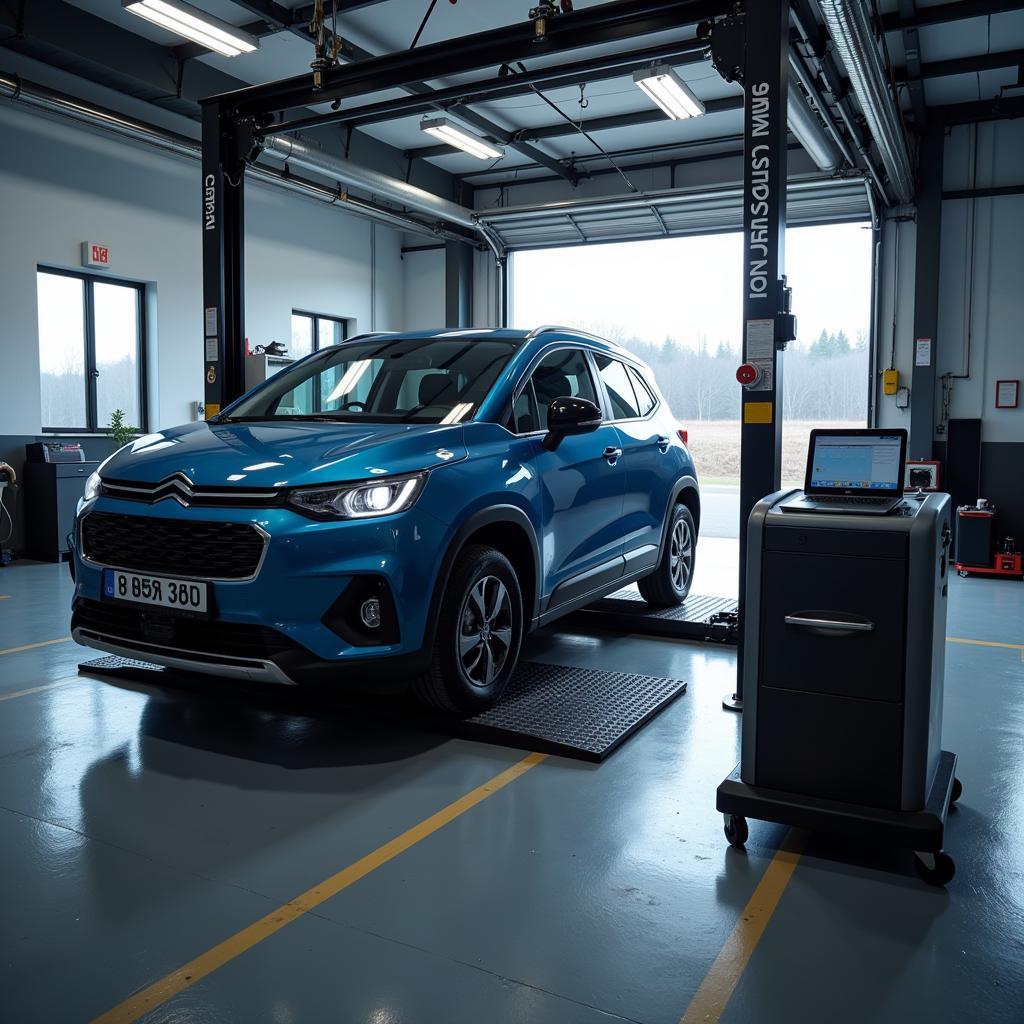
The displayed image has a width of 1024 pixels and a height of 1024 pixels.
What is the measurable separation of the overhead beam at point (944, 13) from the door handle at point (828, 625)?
6.97 m

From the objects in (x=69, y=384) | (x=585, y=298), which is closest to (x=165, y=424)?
(x=69, y=384)

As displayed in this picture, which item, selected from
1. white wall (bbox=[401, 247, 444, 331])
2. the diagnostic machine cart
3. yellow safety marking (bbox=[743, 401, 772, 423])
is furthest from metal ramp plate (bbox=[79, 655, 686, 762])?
white wall (bbox=[401, 247, 444, 331])

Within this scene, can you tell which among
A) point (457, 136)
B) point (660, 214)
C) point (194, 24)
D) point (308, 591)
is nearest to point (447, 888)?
point (308, 591)

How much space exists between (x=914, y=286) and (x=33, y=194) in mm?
9239

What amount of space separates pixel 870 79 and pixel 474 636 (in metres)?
5.91

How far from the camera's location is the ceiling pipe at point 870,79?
609 centimetres

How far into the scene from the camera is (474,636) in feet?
12.1

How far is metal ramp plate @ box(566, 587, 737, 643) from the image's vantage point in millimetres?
5414

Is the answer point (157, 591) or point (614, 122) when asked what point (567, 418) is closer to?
point (157, 591)

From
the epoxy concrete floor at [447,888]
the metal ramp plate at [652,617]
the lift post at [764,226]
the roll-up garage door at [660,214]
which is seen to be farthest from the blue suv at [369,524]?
the roll-up garage door at [660,214]

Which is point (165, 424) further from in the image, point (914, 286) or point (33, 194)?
point (914, 286)

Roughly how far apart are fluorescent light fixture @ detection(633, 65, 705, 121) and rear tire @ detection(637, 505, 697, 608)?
404 cm

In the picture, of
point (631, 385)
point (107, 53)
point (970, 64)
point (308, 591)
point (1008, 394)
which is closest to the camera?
point (308, 591)

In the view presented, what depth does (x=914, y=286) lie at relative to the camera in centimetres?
1023
